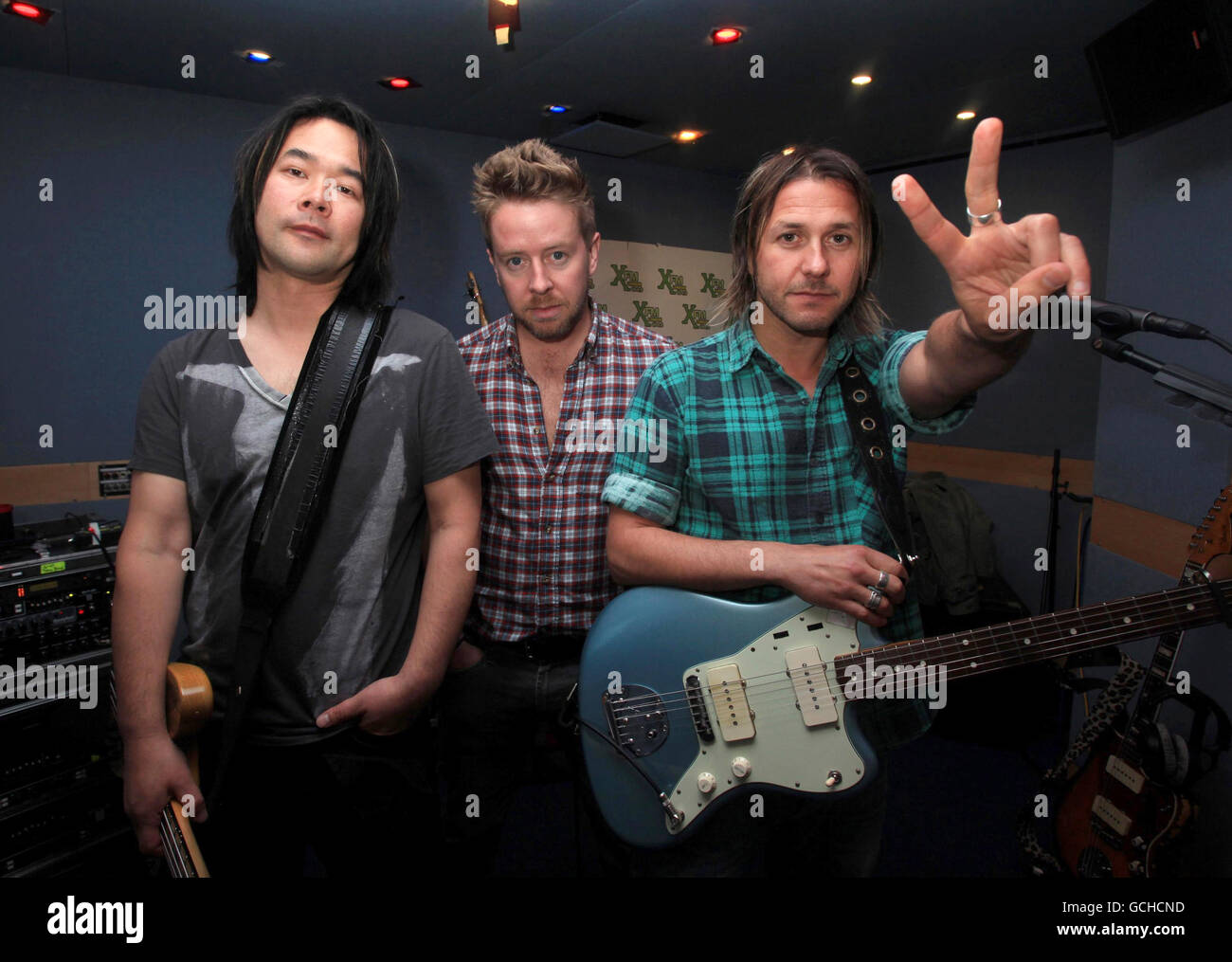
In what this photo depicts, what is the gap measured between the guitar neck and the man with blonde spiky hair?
0.62 metres

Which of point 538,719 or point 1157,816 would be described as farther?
point 1157,816

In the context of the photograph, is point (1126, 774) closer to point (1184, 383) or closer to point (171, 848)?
point (1184, 383)

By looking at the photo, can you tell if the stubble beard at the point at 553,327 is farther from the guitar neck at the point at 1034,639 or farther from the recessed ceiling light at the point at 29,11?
the recessed ceiling light at the point at 29,11

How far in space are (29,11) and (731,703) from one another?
10.6ft

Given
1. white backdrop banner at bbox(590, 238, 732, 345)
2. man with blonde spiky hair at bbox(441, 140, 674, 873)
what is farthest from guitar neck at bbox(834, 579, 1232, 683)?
white backdrop banner at bbox(590, 238, 732, 345)

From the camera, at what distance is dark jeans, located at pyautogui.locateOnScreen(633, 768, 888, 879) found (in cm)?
131

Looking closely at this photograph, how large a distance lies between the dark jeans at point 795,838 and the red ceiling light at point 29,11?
3.30 m

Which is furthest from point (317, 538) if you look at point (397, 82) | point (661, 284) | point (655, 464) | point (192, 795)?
point (661, 284)

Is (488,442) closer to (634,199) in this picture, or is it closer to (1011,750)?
(1011,750)

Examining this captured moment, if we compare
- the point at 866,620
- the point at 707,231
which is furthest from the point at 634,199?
the point at 866,620

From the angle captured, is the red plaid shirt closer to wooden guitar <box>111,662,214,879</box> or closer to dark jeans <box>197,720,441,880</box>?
dark jeans <box>197,720,441,880</box>

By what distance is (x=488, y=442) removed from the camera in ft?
4.21

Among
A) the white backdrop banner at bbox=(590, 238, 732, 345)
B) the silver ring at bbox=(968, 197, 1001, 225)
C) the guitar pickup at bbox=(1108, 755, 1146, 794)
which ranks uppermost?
the white backdrop banner at bbox=(590, 238, 732, 345)
